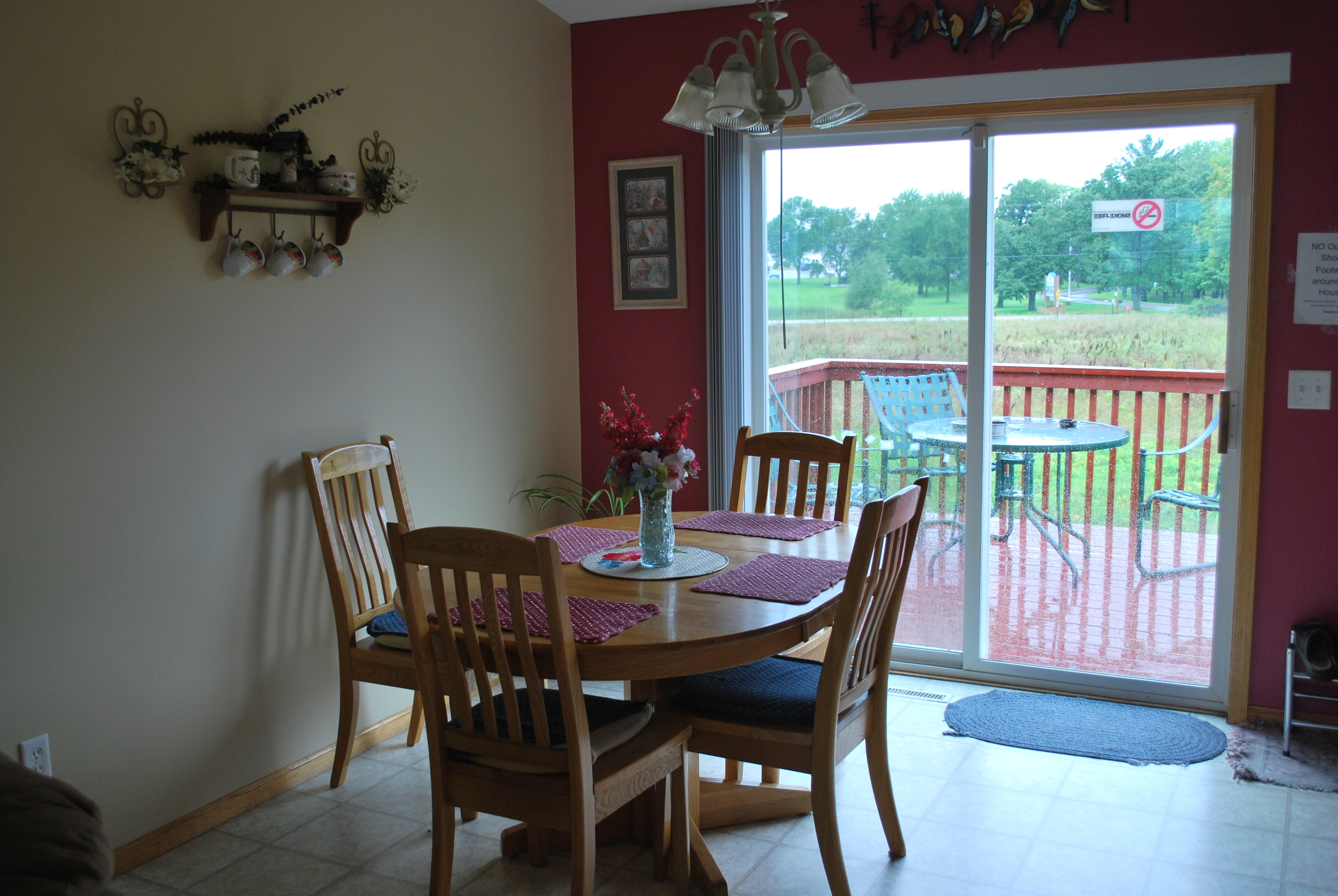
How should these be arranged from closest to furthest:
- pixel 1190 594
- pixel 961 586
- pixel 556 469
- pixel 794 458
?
pixel 794 458 < pixel 1190 594 < pixel 961 586 < pixel 556 469

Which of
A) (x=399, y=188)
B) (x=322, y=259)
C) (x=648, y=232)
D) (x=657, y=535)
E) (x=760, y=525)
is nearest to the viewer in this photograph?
(x=657, y=535)

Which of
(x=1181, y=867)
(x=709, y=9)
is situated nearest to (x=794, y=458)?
(x=1181, y=867)

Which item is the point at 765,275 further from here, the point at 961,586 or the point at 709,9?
the point at 961,586

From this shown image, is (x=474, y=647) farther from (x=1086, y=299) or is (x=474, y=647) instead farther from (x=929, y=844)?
(x=1086, y=299)

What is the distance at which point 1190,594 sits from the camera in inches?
143

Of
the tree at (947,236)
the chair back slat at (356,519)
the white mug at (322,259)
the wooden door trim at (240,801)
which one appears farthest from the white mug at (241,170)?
the tree at (947,236)

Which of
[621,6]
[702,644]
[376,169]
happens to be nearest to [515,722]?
[702,644]

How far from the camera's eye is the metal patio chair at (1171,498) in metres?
3.55

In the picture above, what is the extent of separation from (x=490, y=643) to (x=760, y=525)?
1234 millimetres

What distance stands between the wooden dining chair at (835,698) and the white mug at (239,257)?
1.61 m

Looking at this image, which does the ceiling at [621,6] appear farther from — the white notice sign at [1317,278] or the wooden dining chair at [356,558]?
the white notice sign at [1317,278]

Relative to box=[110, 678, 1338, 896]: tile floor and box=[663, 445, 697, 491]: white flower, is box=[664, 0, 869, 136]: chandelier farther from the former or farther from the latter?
box=[110, 678, 1338, 896]: tile floor

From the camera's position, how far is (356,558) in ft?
10.3

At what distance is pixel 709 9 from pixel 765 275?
1052 mm
